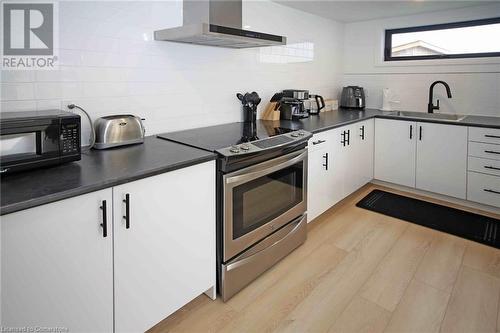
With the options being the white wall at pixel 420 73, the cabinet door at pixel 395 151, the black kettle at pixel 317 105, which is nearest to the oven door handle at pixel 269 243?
the black kettle at pixel 317 105

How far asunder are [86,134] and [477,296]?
2468 mm

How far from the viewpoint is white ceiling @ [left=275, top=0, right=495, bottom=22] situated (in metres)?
3.16

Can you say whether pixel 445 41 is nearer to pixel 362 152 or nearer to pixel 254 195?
pixel 362 152

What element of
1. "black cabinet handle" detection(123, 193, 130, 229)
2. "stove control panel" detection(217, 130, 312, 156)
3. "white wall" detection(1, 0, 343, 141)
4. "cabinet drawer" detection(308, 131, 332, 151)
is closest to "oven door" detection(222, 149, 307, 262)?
"stove control panel" detection(217, 130, 312, 156)

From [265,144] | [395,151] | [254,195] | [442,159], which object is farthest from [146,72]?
[442,159]

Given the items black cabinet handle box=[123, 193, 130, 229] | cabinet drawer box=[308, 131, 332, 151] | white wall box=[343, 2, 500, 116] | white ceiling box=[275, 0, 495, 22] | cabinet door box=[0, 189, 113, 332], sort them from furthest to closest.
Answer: white wall box=[343, 2, 500, 116]
white ceiling box=[275, 0, 495, 22]
cabinet drawer box=[308, 131, 332, 151]
black cabinet handle box=[123, 193, 130, 229]
cabinet door box=[0, 189, 113, 332]

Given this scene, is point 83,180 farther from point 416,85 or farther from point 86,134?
point 416,85

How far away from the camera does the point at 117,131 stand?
189 centimetres

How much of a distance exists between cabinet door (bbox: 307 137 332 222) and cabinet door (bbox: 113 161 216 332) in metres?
1.10

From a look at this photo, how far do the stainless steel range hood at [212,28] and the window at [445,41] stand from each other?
7.11 ft

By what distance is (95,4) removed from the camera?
187cm

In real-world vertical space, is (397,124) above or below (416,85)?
below

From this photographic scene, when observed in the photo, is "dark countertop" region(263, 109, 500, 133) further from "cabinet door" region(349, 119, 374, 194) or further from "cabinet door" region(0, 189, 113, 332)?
"cabinet door" region(0, 189, 113, 332)

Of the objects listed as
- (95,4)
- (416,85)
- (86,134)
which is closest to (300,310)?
(86,134)
